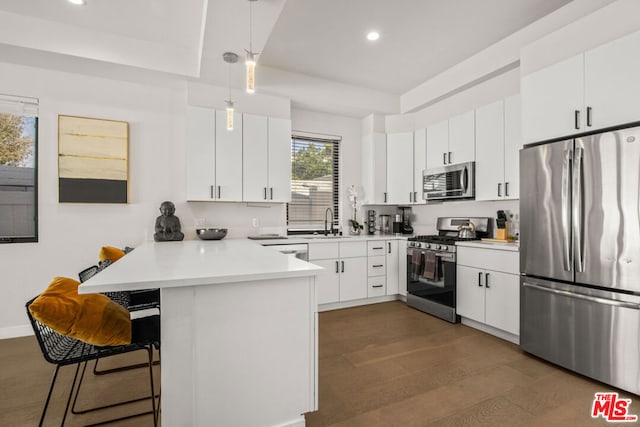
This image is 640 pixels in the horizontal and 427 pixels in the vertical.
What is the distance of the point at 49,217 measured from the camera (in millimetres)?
3234

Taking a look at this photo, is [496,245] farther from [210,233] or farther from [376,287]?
[210,233]

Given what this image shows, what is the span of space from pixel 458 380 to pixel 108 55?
4222 millimetres

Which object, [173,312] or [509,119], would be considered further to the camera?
[509,119]

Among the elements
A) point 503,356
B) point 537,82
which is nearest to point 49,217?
point 503,356

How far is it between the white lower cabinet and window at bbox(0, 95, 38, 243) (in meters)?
4.49

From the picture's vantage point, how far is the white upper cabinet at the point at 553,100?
8.08ft

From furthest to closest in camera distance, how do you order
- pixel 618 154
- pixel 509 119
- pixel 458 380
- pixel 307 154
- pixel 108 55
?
pixel 307 154 < pixel 509 119 < pixel 108 55 < pixel 458 380 < pixel 618 154

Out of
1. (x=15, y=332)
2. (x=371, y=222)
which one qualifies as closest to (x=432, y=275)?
(x=371, y=222)

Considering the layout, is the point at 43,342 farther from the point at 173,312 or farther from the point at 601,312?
the point at 601,312

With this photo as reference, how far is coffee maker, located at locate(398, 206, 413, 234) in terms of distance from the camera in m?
4.84

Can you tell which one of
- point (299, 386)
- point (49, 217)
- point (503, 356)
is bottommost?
point (503, 356)

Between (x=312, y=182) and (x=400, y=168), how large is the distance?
1310 mm

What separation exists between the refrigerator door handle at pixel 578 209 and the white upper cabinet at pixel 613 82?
273 millimetres
